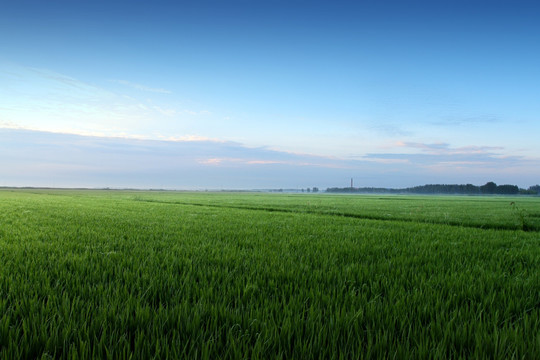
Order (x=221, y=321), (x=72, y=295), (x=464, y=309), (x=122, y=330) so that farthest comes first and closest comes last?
1. (x=72, y=295)
2. (x=464, y=309)
3. (x=221, y=321)
4. (x=122, y=330)

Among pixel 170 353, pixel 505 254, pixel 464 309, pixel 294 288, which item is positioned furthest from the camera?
pixel 505 254

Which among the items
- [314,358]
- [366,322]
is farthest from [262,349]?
[366,322]

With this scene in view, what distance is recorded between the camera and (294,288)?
3.62 m

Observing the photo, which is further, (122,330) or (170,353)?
(122,330)

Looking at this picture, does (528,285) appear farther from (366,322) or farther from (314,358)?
(314,358)

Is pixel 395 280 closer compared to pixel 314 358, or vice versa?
pixel 314 358

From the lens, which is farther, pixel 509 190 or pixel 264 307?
pixel 509 190

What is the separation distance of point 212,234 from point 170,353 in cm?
645

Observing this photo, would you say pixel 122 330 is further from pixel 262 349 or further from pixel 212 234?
pixel 212 234

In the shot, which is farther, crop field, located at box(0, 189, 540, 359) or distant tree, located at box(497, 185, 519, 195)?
distant tree, located at box(497, 185, 519, 195)

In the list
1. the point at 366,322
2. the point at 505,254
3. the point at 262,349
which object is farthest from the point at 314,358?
the point at 505,254

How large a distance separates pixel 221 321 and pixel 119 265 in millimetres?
→ 2635

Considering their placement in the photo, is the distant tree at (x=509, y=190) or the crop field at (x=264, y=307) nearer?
the crop field at (x=264, y=307)

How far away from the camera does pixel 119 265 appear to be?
4.46 metres
